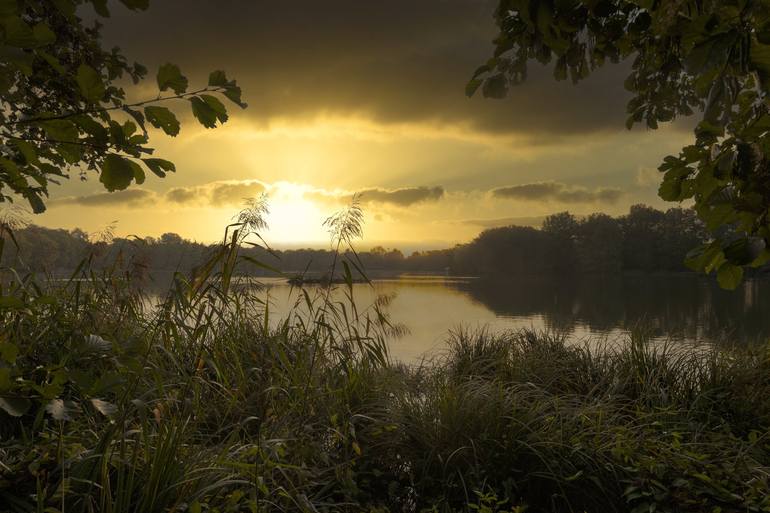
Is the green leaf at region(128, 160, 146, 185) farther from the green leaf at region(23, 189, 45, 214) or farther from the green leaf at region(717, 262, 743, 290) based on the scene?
the green leaf at region(717, 262, 743, 290)

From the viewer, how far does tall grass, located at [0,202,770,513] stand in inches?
77.9

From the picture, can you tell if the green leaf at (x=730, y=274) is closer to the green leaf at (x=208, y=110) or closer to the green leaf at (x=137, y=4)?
the green leaf at (x=208, y=110)

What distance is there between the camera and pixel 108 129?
1.33 meters

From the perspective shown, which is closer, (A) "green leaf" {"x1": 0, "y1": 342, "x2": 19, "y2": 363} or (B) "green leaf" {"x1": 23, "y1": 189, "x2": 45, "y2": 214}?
(A) "green leaf" {"x1": 0, "y1": 342, "x2": 19, "y2": 363}

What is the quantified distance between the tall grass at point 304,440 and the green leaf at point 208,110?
651 mm

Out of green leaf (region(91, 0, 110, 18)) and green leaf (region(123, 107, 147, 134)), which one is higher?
green leaf (region(91, 0, 110, 18))

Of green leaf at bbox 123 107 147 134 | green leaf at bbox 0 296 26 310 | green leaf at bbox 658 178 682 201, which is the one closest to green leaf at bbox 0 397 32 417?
green leaf at bbox 0 296 26 310

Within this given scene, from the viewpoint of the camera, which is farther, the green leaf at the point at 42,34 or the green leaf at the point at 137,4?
the green leaf at the point at 137,4

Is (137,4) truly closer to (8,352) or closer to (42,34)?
(42,34)

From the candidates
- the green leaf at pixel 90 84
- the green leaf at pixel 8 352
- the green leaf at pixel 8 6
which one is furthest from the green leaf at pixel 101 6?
the green leaf at pixel 8 352

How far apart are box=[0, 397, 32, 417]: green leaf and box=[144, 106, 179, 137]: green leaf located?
2.47 feet

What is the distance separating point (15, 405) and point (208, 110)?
872mm

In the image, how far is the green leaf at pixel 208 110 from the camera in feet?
4.56

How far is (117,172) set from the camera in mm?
1306
